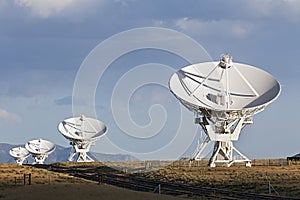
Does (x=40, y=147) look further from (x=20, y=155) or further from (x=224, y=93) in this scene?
(x=224, y=93)

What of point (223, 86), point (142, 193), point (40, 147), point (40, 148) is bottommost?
point (142, 193)

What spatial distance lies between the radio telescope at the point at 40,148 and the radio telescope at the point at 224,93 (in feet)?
221

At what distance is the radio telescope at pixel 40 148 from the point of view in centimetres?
14275

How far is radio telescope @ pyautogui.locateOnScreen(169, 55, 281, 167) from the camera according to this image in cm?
7556

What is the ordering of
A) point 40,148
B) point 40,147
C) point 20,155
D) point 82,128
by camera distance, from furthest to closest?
point 20,155 < point 40,147 < point 40,148 < point 82,128

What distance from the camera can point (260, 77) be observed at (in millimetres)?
77438

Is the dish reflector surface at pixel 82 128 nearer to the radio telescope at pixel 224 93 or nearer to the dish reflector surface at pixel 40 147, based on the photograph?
the dish reflector surface at pixel 40 147

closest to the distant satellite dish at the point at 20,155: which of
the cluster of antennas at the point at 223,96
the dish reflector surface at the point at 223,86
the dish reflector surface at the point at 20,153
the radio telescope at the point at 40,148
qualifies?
the dish reflector surface at the point at 20,153

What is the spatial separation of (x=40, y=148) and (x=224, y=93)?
2946 inches

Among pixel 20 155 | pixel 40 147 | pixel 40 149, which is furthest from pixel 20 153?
pixel 40 149

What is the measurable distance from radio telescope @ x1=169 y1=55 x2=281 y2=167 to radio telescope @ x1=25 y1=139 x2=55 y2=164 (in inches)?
2652

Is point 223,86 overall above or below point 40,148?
above

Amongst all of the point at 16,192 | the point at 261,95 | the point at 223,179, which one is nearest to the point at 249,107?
the point at 261,95

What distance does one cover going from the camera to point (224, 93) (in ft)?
257
